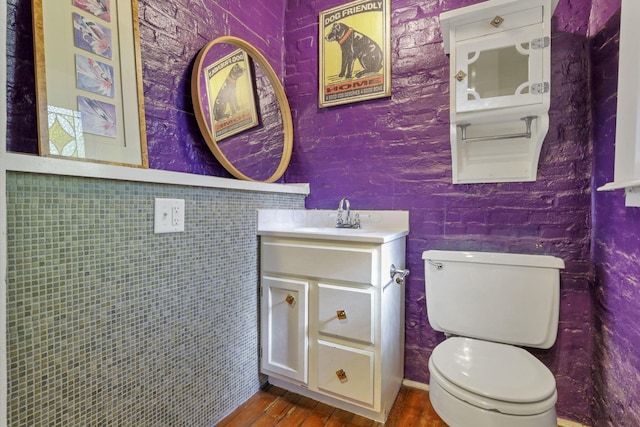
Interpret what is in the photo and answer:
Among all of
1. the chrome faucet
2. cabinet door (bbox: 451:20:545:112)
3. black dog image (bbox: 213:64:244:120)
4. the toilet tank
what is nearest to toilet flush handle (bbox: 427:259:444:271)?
the toilet tank

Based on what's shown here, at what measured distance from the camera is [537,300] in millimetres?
1243

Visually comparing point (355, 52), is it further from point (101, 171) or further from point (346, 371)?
point (346, 371)

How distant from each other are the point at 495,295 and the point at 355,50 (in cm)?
156

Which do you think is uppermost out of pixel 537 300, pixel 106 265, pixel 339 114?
pixel 339 114

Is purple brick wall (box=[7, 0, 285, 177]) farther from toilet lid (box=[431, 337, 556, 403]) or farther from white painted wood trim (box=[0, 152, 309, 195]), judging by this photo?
toilet lid (box=[431, 337, 556, 403])

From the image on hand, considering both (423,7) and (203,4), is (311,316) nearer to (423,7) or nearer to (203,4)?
(203,4)

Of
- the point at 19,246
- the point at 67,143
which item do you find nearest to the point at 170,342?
the point at 19,246

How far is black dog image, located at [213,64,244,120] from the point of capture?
1.46 meters

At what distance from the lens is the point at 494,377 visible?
3.24 ft

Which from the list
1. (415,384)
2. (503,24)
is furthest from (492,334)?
(503,24)

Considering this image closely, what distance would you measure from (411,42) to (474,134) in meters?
0.65

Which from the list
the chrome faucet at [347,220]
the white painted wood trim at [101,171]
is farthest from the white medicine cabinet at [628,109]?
the white painted wood trim at [101,171]

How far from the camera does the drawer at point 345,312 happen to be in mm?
1262

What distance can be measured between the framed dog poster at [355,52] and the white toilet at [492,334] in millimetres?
1048
